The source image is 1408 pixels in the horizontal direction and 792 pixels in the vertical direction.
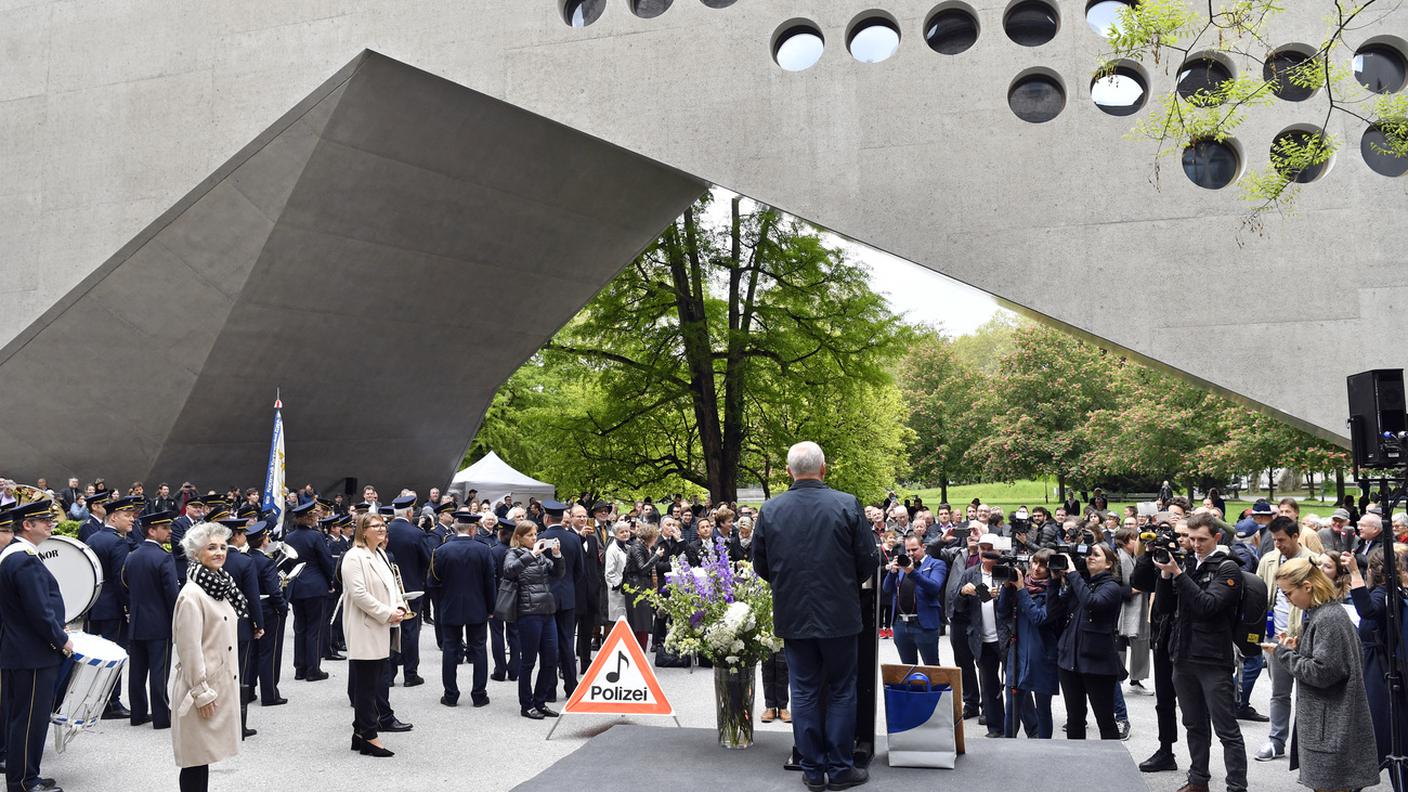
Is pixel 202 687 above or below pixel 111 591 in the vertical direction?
below

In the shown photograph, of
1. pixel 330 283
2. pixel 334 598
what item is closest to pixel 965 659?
pixel 334 598

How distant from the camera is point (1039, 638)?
7.74 metres

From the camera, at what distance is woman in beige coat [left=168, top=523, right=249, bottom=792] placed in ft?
19.0

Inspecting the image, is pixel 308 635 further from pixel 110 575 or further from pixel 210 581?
pixel 210 581

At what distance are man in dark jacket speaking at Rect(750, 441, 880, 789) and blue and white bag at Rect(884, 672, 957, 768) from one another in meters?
0.38

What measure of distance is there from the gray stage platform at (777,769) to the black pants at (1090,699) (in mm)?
686

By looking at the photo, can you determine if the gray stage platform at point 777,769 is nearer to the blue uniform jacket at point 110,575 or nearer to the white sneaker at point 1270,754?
the white sneaker at point 1270,754

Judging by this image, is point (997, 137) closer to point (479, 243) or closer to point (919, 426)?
point (479, 243)

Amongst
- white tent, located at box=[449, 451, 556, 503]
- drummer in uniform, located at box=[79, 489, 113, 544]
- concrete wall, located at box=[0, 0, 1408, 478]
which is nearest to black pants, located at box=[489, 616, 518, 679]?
drummer in uniform, located at box=[79, 489, 113, 544]

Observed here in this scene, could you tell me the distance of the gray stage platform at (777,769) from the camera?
590 cm

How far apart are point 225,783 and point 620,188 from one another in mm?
15086

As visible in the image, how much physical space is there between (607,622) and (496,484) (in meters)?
15.9

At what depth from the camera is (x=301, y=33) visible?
16.2m

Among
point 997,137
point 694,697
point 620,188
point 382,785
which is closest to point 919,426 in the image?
point 620,188
